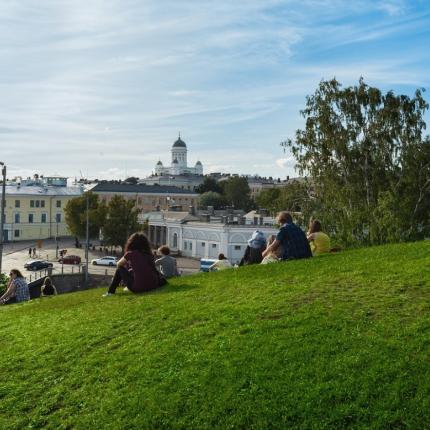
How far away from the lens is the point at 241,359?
878 cm

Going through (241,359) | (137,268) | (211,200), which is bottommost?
(241,359)

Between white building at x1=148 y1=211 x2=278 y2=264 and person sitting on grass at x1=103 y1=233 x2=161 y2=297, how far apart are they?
1978 inches

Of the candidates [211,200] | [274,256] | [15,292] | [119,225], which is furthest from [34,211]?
[274,256]

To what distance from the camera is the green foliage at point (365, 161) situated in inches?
1453

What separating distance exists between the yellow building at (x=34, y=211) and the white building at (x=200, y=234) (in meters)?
16.2

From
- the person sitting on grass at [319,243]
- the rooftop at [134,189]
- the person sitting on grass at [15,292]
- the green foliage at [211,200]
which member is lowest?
the person sitting on grass at [15,292]

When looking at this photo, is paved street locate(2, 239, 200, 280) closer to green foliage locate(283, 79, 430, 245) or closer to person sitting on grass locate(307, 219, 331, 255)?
green foliage locate(283, 79, 430, 245)

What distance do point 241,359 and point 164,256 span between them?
946 centimetres

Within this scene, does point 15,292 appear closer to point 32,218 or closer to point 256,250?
point 256,250

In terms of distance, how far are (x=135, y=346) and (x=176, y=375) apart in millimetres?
1638

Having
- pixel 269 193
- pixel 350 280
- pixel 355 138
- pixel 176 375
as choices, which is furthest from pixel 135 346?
pixel 269 193

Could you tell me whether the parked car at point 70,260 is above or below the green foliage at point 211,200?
below

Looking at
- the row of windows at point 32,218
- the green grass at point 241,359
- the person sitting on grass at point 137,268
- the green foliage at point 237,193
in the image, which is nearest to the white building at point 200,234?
the row of windows at point 32,218

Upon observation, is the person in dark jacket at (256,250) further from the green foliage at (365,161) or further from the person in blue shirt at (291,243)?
the green foliage at (365,161)
